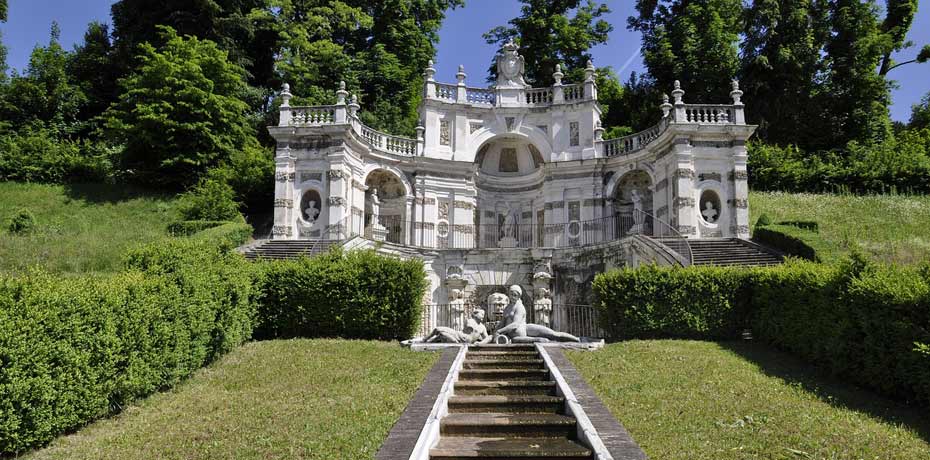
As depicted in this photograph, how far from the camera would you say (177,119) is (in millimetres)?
32219

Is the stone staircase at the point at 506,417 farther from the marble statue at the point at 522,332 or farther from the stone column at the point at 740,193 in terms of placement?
the stone column at the point at 740,193

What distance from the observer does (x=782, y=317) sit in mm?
14516

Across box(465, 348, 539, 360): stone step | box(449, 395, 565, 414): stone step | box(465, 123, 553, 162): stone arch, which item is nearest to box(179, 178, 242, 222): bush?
box(465, 123, 553, 162): stone arch

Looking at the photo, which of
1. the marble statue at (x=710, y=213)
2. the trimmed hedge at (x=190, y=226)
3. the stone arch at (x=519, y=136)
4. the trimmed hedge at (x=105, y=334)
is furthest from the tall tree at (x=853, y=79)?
the trimmed hedge at (x=105, y=334)

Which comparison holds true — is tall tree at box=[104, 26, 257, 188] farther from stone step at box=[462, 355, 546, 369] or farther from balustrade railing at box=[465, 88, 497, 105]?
stone step at box=[462, 355, 546, 369]

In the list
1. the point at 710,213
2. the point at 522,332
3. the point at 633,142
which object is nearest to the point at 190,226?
the point at 522,332

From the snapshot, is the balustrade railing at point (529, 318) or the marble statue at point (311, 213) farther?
the marble statue at point (311, 213)

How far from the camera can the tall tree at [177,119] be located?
104ft

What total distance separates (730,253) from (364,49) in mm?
28494

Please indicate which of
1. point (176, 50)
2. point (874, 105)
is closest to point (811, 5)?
point (874, 105)

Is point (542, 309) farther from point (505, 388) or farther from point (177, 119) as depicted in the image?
point (177, 119)

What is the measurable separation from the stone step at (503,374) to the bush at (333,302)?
15.9ft

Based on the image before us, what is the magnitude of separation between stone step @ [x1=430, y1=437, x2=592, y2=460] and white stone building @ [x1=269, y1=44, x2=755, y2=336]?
14.6 metres

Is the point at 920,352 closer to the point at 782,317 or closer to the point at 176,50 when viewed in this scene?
the point at 782,317
